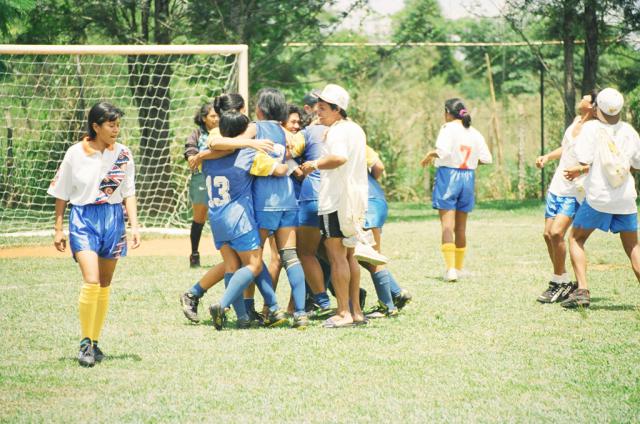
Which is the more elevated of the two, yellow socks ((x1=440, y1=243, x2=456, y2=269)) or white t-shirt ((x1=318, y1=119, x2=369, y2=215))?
white t-shirt ((x1=318, y1=119, x2=369, y2=215))

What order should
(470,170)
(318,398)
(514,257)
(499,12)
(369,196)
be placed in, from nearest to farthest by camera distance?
1. (318,398)
2. (369,196)
3. (470,170)
4. (514,257)
5. (499,12)

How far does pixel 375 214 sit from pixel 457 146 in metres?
2.71

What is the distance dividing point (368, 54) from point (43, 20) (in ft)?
28.6

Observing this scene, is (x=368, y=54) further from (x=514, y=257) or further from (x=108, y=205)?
(x=108, y=205)

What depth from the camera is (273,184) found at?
809cm

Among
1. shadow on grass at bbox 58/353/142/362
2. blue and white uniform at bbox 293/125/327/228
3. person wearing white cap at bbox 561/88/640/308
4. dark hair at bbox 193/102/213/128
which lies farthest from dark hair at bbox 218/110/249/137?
dark hair at bbox 193/102/213/128

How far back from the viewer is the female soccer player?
691 cm

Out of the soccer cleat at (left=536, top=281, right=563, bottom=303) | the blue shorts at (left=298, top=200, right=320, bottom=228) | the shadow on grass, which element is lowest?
the soccer cleat at (left=536, top=281, right=563, bottom=303)

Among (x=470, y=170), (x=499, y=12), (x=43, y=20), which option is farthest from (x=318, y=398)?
(x=499, y=12)

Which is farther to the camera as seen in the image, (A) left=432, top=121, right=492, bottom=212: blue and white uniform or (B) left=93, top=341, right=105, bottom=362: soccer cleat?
(A) left=432, top=121, right=492, bottom=212: blue and white uniform

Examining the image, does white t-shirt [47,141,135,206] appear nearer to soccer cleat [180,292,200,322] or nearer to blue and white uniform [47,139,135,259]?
blue and white uniform [47,139,135,259]

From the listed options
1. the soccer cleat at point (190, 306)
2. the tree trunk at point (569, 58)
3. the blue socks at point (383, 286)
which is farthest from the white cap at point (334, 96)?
the tree trunk at point (569, 58)

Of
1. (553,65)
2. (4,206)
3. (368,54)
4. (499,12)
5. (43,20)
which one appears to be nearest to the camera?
(4,206)

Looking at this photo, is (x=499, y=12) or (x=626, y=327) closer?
(x=626, y=327)
